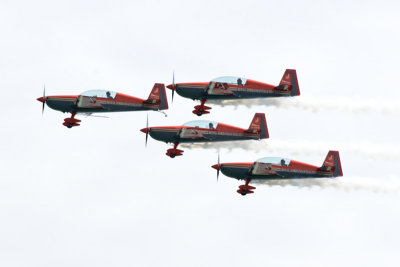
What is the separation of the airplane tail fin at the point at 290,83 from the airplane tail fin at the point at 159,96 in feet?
34.7

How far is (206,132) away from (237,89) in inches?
203

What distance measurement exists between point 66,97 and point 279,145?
66.5 feet

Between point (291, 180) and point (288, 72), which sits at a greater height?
point (288, 72)

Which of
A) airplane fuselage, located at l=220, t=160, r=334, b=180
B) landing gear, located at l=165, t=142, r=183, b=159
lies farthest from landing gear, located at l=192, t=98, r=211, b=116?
airplane fuselage, located at l=220, t=160, r=334, b=180

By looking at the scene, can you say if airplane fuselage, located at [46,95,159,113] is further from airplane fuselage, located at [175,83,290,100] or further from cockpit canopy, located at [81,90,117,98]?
airplane fuselage, located at [175,83,290,100]

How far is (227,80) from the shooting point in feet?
471

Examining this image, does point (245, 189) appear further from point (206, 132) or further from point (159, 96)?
point (159, 96)

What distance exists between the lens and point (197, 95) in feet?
472

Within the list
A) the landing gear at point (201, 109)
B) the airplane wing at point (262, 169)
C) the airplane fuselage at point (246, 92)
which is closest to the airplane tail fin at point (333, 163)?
the airplane wing at point (262, 169)

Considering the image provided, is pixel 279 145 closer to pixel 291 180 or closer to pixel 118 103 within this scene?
→ pixel 291 180

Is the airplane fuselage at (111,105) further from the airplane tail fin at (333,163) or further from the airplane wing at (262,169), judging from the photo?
the airplane tail fin at (333,163)

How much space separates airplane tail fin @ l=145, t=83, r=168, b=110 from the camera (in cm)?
14212

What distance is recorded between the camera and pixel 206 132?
141750mm

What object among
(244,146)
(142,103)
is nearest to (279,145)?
(244,146)
